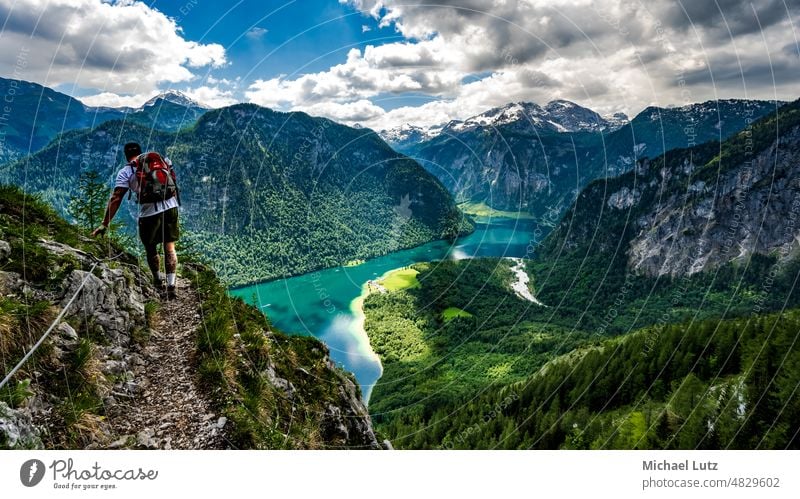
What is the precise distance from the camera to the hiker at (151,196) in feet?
11.1

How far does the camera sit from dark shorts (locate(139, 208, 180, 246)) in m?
3.69

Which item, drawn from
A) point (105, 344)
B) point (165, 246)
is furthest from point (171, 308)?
point (105, 344)

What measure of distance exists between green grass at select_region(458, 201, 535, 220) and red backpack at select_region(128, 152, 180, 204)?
144m

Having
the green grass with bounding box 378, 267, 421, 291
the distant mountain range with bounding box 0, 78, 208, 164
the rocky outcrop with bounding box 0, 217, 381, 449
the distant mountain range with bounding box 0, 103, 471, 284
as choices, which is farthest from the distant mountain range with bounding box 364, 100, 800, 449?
the distant mountain range with bounding box 0, 78, 208, 164

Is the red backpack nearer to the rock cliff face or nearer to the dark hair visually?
the dark hair

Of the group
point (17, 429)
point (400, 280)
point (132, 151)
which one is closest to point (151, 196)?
point (132, 151)

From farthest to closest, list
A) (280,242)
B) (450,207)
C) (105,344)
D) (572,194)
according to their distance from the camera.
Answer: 1. (572,194)
2. (450,207)
3. (280,242)
4. (105,344)

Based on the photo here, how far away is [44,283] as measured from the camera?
317cm

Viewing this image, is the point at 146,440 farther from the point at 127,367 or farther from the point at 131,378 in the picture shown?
the point at 127,367

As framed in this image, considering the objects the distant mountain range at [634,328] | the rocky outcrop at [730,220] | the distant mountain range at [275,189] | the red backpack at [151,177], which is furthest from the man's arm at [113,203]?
the rocky outcrop at [730,220]

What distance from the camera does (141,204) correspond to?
3.55 m

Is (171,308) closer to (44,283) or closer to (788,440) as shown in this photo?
(44,283)

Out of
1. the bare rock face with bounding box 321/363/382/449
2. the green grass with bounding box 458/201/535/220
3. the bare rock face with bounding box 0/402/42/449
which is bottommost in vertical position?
the bare rock face with bounding box 321/363/382/449

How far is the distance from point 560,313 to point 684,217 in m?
41.0
